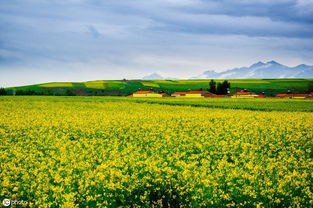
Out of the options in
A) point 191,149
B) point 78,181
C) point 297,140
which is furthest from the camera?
point 297,140

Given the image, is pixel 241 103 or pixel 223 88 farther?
pixel 223 88

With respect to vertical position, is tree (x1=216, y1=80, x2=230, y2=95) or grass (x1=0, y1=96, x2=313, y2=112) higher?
tree (x1=216, y1=80, x2=230, y2=95)

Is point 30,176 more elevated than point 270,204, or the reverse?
point 30,176

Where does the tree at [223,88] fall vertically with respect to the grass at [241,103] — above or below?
above

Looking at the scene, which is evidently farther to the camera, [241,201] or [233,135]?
[233,135]

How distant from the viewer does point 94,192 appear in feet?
25.3

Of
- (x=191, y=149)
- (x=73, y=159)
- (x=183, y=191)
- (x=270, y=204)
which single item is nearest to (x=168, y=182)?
(x=183, y=191)

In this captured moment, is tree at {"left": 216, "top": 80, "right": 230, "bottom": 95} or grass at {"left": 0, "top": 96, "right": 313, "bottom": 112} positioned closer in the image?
grass at {"left": 0, "top": 96, "right": 313, "bottom": 112}

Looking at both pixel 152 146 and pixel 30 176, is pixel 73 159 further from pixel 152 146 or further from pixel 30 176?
pixel 152 146

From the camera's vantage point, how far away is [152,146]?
527 inches

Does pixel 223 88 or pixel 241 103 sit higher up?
pixel 223 88

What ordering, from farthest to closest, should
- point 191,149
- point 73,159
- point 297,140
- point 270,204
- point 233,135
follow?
point 233,135, point 297,140, point 191,149, point 73,159, point 270,204

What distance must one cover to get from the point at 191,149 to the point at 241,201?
5466mm

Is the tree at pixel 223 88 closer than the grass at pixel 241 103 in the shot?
No
